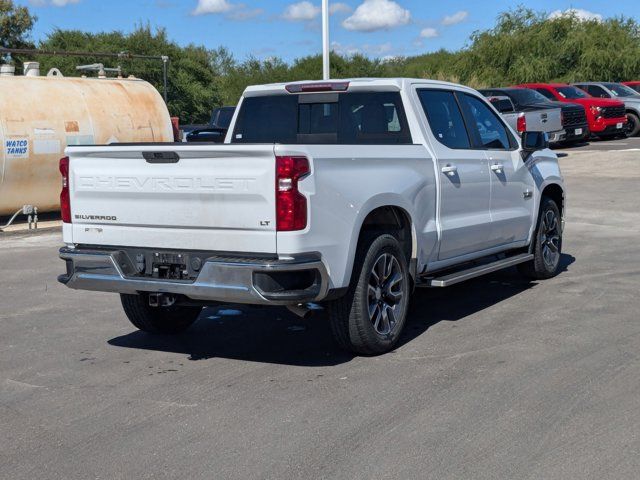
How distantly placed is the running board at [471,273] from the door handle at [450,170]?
81cm

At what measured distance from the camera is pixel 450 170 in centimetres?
754

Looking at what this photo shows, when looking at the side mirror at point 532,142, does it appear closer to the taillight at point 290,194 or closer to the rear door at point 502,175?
the rear door at point 502,175

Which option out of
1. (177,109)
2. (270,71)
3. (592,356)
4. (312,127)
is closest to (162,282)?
(312,127)

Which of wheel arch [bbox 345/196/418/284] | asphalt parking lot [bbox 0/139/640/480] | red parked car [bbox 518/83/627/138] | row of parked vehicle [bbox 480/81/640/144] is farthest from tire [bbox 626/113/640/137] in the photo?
wheel arch [bbox 345/196/418/284]

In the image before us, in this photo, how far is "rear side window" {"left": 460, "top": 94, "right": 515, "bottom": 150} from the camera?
27.3 ft

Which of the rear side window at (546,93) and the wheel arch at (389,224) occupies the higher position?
the rear side window at (546,93)

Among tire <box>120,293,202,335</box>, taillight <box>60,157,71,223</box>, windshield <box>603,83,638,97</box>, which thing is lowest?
tire <box>120,293,202,335</box>

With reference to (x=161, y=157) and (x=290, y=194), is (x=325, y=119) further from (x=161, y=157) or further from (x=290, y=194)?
(x=290, y=194)

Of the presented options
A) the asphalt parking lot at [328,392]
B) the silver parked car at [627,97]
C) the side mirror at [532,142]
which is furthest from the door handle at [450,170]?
the silver parked car at [627,97]

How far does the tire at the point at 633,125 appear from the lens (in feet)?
106

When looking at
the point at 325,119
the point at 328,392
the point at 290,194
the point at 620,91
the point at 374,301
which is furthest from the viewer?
the point at 620,91

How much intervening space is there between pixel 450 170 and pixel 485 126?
47.0 inches

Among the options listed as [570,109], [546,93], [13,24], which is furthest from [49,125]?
[13,24]

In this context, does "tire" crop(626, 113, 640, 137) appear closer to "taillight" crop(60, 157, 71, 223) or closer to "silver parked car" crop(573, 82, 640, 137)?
"silver parked car" crop(573, 82, 640, 137)
